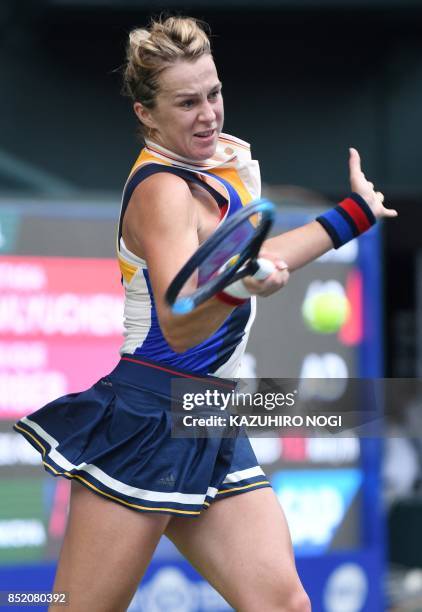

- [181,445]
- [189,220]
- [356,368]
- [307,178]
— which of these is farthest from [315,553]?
[307,178]

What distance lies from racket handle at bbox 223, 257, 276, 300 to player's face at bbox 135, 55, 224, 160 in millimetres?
412

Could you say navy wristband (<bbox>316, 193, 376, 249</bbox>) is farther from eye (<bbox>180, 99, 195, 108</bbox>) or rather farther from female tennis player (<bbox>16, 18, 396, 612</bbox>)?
eye (<bbox>180, 99, 195, 108</bbox>)

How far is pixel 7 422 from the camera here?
5031mm

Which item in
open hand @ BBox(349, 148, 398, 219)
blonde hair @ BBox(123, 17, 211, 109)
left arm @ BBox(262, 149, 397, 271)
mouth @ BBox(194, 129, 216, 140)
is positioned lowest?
left arm @ BBox(262, 149, 397, 271)

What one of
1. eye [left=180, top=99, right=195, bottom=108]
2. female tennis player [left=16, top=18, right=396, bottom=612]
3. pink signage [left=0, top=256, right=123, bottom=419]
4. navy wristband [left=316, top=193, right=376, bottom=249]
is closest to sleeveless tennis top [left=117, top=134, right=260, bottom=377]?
female tennis player [left=16, top=18, right=396, bottom=612]

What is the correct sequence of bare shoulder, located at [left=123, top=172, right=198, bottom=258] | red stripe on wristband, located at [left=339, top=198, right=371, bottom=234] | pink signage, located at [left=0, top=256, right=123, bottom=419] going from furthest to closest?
1. pink signage, located at [left=0, top=256, right=123, bottom=419]
2. red stripe on wristband, located at [left=339, top=198, right=371, bottom=234]
3. bare shoulder, located at [left=123, top=172, right=198, bottom=258]

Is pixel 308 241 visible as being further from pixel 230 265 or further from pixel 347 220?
pixel 230 265

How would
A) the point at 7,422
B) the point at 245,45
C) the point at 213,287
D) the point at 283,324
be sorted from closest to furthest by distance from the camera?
the point at 213,287 < the point at 7,422 < the point at 283,324 < the point at 245,45

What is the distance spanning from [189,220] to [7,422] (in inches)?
104

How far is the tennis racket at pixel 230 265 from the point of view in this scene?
2.38 metres

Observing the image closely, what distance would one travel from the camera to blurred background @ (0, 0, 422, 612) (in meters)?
5.11

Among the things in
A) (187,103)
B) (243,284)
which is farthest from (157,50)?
(243,284)

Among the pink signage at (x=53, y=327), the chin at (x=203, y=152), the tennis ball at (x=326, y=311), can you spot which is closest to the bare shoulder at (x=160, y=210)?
the chin at (x=203, y=152)

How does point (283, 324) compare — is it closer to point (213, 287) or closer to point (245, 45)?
point (213, 287)
